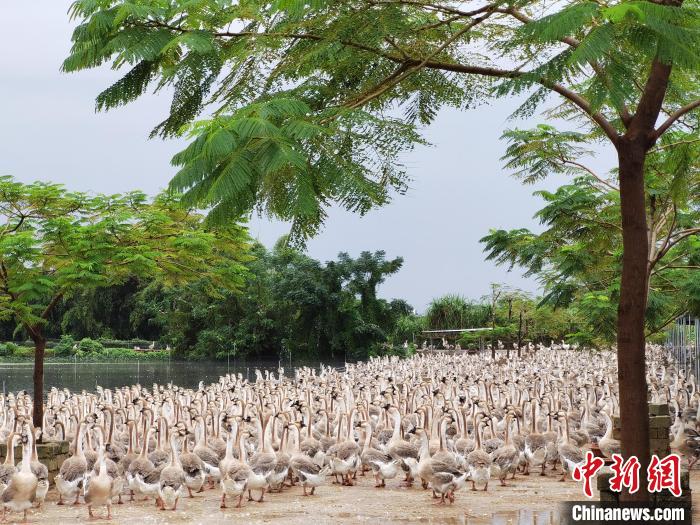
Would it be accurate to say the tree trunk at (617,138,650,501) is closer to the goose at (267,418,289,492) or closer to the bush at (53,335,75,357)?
the goose at (267,418,289,492)

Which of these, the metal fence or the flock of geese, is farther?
the metal fence

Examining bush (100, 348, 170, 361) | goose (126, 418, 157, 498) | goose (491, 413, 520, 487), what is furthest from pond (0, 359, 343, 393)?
goose (491, 413, 520, 487)

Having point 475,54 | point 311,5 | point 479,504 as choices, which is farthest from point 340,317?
point 311,5

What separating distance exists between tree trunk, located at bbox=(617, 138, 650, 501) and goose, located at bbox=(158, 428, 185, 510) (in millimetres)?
6247

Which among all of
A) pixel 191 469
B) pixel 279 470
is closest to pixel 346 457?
pixel 279 470

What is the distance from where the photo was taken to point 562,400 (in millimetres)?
19234

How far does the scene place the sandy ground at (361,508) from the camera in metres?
11.0

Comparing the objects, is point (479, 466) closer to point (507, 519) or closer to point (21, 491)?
point (507, 519)

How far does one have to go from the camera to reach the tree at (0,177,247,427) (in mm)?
13859

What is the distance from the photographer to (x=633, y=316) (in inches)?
315

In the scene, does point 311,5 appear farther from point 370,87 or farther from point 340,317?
point 340,317

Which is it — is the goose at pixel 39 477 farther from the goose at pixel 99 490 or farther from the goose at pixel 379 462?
the goose at pixel 379 462

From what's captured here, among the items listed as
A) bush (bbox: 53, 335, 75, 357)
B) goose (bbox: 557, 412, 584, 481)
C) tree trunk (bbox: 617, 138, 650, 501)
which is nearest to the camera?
tree trunk (bbox: 617, 138, 650, 501)

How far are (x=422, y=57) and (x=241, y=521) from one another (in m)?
6.01
